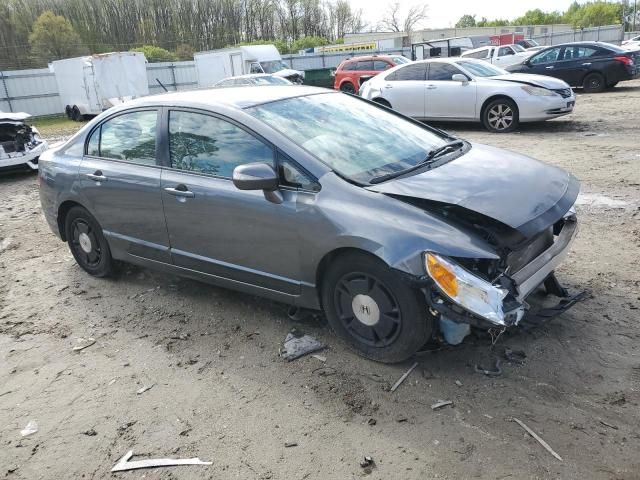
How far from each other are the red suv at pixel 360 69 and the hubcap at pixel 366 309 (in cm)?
1686

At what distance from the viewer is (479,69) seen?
476 inches

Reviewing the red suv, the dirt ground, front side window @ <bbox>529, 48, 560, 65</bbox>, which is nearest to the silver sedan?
front side window @ <bbox>529, 48, 560, 65</bbox>

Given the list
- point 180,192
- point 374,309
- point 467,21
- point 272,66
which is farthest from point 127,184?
point 467,21

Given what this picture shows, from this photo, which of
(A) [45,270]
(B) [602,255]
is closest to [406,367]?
(B) [602,255]

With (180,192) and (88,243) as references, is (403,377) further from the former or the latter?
(88,243)

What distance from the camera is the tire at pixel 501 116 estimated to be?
36.7 ft

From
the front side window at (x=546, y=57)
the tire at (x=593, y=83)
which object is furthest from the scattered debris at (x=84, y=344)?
the tire at (x=593, y=83)

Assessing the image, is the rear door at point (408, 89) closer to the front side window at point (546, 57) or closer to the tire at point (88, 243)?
the front side window at point (546, 57)

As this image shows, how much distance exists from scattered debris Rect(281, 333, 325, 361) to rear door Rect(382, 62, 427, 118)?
9.80 m

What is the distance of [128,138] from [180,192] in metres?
0.92

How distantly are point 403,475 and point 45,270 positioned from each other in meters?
4.47

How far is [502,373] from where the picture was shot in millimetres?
3193

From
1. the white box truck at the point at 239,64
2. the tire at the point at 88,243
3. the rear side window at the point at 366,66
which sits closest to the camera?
the tire at the point at 88,243

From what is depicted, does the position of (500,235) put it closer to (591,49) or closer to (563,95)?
(563,95)
